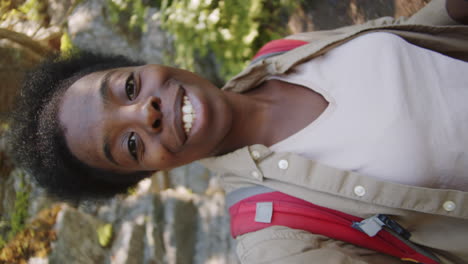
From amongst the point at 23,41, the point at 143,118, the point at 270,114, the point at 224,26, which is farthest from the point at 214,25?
the point at 143,118

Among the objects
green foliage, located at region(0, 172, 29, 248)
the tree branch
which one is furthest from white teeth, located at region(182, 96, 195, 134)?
green foliage, located at region(0, 172, 29, 248)

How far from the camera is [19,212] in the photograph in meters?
2.31

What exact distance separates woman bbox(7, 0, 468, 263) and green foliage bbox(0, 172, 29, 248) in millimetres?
794

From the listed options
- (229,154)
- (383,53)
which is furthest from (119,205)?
(383,53)

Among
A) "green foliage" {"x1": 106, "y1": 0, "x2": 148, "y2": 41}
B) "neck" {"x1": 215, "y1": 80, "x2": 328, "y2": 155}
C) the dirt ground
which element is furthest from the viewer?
"green foliage" {"x1": 106, "y1": 0, "x2": 148, "y2": 41}

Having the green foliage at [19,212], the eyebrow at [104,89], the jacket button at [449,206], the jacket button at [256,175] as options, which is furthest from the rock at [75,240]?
the jacket button at [449,206]

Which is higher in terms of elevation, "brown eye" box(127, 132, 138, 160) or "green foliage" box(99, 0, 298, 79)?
"green foliage" box(99, 0, 298, 79)

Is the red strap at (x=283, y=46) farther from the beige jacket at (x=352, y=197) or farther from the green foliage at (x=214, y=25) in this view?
the green foliage at (x=214, y=25)

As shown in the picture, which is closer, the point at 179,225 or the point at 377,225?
the point at 377,225

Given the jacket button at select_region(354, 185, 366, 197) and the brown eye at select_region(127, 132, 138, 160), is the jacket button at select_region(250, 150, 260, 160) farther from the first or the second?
the brown eye at select_region(127, 132, 138, 160)

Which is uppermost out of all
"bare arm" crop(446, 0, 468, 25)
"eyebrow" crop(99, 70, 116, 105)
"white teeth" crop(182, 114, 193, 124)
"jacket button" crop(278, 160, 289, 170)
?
"bare arm" crop(446, 0, 468, 25)

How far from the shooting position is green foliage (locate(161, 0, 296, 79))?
310 centimetres

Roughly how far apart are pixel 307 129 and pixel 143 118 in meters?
0.74

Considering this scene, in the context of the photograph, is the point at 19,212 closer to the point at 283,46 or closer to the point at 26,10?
the point at 26,10
